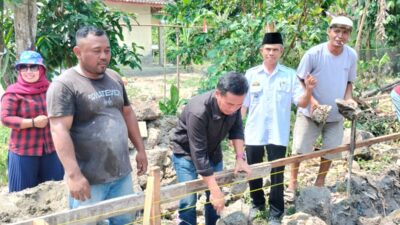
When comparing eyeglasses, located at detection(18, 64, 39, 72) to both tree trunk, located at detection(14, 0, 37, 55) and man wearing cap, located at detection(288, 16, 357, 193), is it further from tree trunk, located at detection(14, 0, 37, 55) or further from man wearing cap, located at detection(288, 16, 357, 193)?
man wearing cap, located at detection(288, 16, 357, 193)

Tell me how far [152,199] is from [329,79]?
2.29m

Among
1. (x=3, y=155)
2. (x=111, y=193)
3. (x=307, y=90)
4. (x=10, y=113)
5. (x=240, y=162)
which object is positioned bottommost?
(x=3, y=155)

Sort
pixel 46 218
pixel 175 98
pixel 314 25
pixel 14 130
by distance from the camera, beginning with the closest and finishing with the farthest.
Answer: pixel 46 218 < pixel 14 130 < pixel 314 25 < pixel 175 98

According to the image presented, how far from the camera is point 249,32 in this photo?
6.67m

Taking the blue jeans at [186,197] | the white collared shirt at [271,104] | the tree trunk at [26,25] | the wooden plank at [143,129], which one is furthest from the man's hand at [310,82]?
the tree trunk at [26,25]

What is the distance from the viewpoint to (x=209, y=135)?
327cm

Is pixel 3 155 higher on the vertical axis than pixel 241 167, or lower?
lower

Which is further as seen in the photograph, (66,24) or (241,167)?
(66,24)

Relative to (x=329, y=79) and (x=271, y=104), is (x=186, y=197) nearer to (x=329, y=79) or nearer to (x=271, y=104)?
(x=271, y=104)

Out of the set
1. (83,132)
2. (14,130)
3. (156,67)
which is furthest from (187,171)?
(156,67)

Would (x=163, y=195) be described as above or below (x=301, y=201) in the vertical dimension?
above

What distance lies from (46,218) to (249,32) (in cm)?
472

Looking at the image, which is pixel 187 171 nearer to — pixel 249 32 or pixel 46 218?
pixel 46 218

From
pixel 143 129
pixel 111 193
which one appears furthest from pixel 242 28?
pixel 111 193
